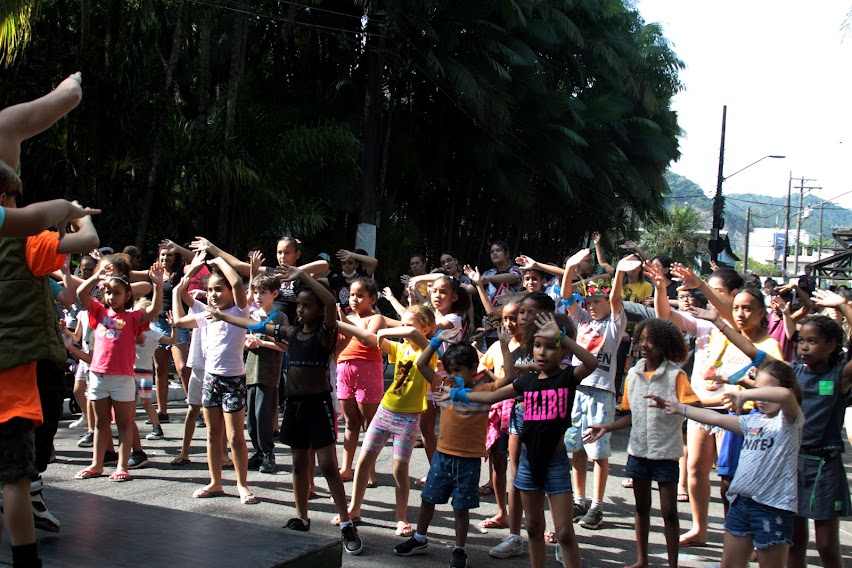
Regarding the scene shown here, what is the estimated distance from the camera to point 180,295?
24.3 feet

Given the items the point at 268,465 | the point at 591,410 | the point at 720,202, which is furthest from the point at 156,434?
the point at 720,202

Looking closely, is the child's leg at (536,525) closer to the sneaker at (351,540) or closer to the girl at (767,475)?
the girl at (767,475)

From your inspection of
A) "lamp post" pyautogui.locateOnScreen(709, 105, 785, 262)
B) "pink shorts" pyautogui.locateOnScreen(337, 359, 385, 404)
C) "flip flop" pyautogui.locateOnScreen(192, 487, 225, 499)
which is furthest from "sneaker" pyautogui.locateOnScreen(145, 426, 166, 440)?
"lamp post" pyautogui.locateOnScreen(709, 105, 785, 262)

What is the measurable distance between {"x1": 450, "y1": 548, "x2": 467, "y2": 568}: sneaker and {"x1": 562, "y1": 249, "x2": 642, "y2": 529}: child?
1372 millimetres

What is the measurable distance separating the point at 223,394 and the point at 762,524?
154 inches

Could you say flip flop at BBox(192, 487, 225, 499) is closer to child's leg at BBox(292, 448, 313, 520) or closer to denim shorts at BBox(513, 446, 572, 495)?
child's leg at BBox(292, 448, 313, 520)

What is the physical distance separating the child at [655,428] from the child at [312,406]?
5.41 ft

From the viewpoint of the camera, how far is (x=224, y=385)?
263 inches

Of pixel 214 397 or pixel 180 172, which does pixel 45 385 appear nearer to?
pixel 214 397

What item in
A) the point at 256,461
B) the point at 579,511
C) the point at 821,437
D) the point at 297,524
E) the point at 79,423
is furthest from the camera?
the point at 79,423

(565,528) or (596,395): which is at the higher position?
(596,395)

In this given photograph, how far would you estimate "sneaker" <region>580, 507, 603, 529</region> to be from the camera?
6340 mm

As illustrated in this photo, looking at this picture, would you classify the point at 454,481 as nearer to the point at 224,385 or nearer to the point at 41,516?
the point at 224,385

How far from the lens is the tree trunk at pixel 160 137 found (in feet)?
45.5
